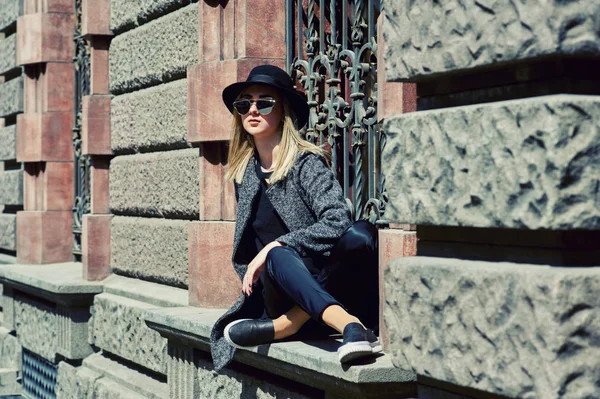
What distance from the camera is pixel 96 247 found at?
359 inches

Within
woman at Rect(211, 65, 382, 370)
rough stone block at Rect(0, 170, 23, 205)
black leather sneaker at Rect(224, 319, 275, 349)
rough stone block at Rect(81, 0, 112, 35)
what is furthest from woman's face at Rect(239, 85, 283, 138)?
rough stone block at Rect(0, 170, 23, 205)

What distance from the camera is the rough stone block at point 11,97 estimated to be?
11.4 meters

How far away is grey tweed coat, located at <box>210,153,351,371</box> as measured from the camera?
5094 mm

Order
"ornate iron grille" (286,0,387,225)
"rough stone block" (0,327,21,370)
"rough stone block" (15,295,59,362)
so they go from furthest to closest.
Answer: "rough stone block" (0,327,21,370)
"rough stone block" (15,295,59,362)
"ornate iron grille" (286,0,387,225)

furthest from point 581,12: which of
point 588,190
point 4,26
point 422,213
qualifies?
point 4,26

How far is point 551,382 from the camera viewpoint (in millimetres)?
3072

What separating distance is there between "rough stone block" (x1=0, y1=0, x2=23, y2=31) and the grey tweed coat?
21.3 ft

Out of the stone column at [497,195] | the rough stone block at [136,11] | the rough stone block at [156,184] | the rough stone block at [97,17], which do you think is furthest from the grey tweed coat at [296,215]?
the rough stone block at [97,17]

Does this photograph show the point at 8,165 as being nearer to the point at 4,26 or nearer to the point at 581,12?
the point at 4,26

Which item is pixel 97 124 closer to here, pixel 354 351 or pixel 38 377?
pixel 38 377

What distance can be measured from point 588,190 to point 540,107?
0.25 m

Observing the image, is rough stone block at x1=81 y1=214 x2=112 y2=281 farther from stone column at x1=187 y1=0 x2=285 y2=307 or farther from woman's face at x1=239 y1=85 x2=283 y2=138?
woman's face at x1=239 y1=85 x2=283 y2=138

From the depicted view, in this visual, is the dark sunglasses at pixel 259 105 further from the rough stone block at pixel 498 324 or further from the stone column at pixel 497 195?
the rough stone block at pixel 498 324

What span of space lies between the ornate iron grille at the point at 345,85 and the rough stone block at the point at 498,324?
2.00 meters
